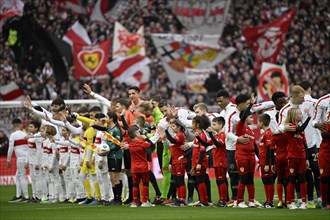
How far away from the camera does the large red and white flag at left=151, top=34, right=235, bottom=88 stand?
41812mm

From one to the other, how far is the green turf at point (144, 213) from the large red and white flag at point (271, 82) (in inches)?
430

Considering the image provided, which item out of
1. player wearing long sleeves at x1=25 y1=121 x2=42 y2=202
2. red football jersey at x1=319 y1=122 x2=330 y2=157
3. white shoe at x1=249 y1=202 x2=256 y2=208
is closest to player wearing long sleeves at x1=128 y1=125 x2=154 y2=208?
white shoe at x1=249 y1=202 x2=256 y2=208

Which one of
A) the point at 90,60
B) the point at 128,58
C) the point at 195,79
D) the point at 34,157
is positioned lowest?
the point at 34,157

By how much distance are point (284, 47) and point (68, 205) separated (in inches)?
913

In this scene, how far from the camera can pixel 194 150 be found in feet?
74.8

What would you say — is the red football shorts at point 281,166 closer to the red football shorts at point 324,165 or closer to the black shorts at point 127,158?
the red football shorts at point 324,165

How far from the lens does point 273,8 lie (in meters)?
47.8

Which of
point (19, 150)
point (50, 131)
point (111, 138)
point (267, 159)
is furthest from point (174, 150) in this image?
point (19, 150)

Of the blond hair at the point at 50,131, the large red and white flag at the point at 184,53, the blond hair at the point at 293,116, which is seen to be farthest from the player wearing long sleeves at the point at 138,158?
the large red and white flag at the point at 184,53

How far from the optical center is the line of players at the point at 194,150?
68.4 feet

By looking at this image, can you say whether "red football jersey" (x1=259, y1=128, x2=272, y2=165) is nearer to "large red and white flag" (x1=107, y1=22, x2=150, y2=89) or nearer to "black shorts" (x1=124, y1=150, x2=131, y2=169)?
"black shorts" (x1=124, y1=150, x2=131, y2=169)

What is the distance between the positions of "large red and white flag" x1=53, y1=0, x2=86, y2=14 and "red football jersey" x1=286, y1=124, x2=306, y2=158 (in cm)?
2561

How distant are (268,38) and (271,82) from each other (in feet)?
26.6

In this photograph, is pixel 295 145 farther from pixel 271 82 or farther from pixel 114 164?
pixel 271 82
